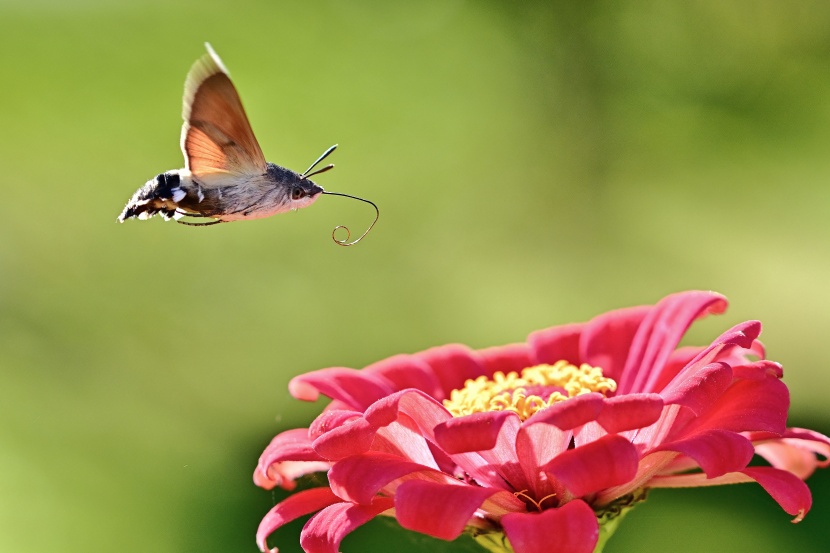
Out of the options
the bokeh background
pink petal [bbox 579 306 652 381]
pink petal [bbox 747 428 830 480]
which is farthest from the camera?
the bokeh background

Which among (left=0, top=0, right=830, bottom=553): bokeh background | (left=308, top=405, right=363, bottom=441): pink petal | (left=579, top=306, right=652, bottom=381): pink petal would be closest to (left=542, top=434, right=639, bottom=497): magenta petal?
(left=308, top=405, right=363, bottom=441): pink petal

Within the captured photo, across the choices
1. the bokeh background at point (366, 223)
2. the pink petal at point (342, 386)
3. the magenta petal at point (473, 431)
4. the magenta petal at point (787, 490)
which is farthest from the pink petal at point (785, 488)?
the bokeh background at point (366, 223)

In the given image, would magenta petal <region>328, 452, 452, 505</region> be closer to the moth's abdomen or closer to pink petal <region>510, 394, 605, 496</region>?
pink petal <region>510, 394, 605, 496</region>

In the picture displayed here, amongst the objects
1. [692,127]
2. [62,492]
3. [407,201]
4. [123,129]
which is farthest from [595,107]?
[62,492]

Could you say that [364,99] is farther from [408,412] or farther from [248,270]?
[408,412]

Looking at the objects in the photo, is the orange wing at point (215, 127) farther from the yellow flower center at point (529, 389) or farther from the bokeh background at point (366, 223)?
the bokeh background at point (366, 223)
